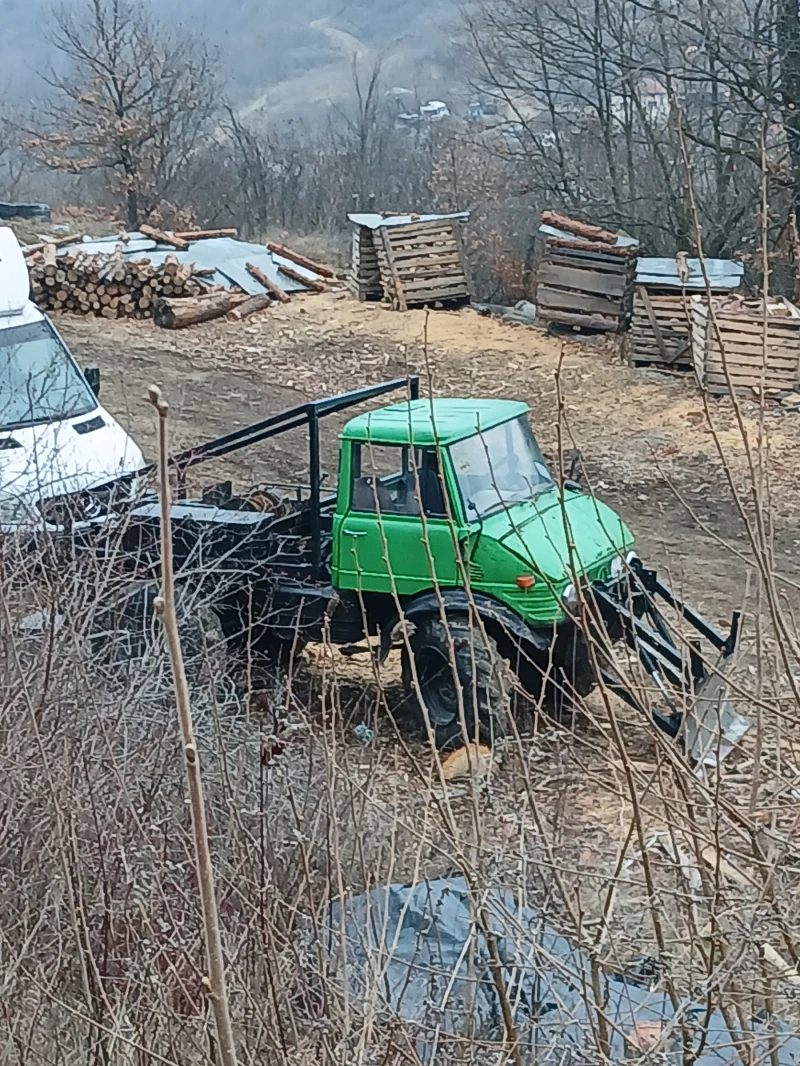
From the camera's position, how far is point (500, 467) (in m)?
7.96

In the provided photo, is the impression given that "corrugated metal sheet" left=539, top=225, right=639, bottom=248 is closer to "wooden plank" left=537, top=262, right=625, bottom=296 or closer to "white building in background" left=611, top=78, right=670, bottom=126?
"wooden plank" left=537, top=262, right=625, bottom=296

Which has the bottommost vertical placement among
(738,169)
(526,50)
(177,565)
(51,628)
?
(177,565)

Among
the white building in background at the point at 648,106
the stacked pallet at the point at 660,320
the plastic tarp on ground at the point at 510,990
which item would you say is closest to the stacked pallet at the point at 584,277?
the stacked pallet at the point at 660,320

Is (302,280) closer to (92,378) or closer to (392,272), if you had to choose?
(392,272)

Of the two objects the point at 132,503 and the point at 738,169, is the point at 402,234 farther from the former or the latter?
the point at 132,503

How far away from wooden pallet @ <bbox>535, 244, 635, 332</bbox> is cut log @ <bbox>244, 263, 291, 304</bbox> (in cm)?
426

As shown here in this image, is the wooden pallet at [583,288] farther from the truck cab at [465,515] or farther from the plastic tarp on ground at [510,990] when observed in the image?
the plastic tarp on ground at [510,990]

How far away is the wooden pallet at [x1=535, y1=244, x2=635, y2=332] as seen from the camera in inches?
698

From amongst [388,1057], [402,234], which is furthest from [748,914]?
[402,234]

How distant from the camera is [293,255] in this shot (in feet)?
73.1

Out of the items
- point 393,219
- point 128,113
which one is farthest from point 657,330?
point 128,113

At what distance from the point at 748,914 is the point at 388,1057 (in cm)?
89

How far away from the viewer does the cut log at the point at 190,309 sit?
19.4 meters

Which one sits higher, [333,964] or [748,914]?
[748,914]
